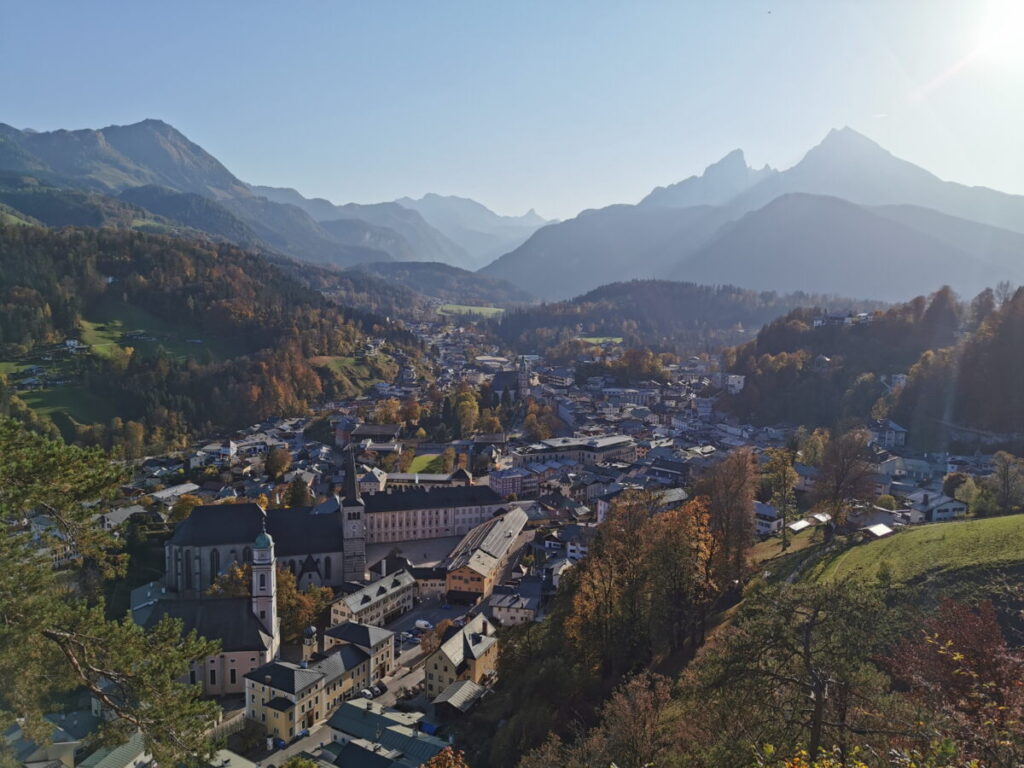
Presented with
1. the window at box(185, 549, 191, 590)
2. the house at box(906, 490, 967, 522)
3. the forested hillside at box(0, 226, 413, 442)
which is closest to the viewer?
the house at box(906, 490, 967, 522)

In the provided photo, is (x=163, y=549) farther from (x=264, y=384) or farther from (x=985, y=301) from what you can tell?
(x=985, y=301)

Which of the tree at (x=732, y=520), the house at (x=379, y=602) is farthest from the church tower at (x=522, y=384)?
the tree at (x=732, y=520)

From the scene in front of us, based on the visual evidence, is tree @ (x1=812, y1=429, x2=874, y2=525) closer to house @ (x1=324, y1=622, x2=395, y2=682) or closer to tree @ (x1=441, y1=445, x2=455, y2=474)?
house @ (x1=324, y1=622, x2=395, y2=682)

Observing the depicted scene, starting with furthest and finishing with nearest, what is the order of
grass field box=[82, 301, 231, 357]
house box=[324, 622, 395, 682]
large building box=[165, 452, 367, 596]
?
grass field box=[82, 301, 231, 357], large building box=[165, 452, 367, 596], house box=[324, 622, 395, 682]

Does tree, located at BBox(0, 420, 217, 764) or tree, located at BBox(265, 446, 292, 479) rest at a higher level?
tree, located at BBox(0, 420, 217, 764)

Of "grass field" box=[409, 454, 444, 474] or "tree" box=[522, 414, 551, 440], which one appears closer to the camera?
"grass field" box=[409, 454, 444, 474]

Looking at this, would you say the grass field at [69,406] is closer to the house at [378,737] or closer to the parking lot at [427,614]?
the parking lot at [427,614]

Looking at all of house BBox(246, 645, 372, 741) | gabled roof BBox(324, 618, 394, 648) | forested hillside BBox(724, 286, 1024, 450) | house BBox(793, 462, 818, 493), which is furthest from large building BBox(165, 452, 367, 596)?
forested hillside BBox(724, 286, 1024, 450)
